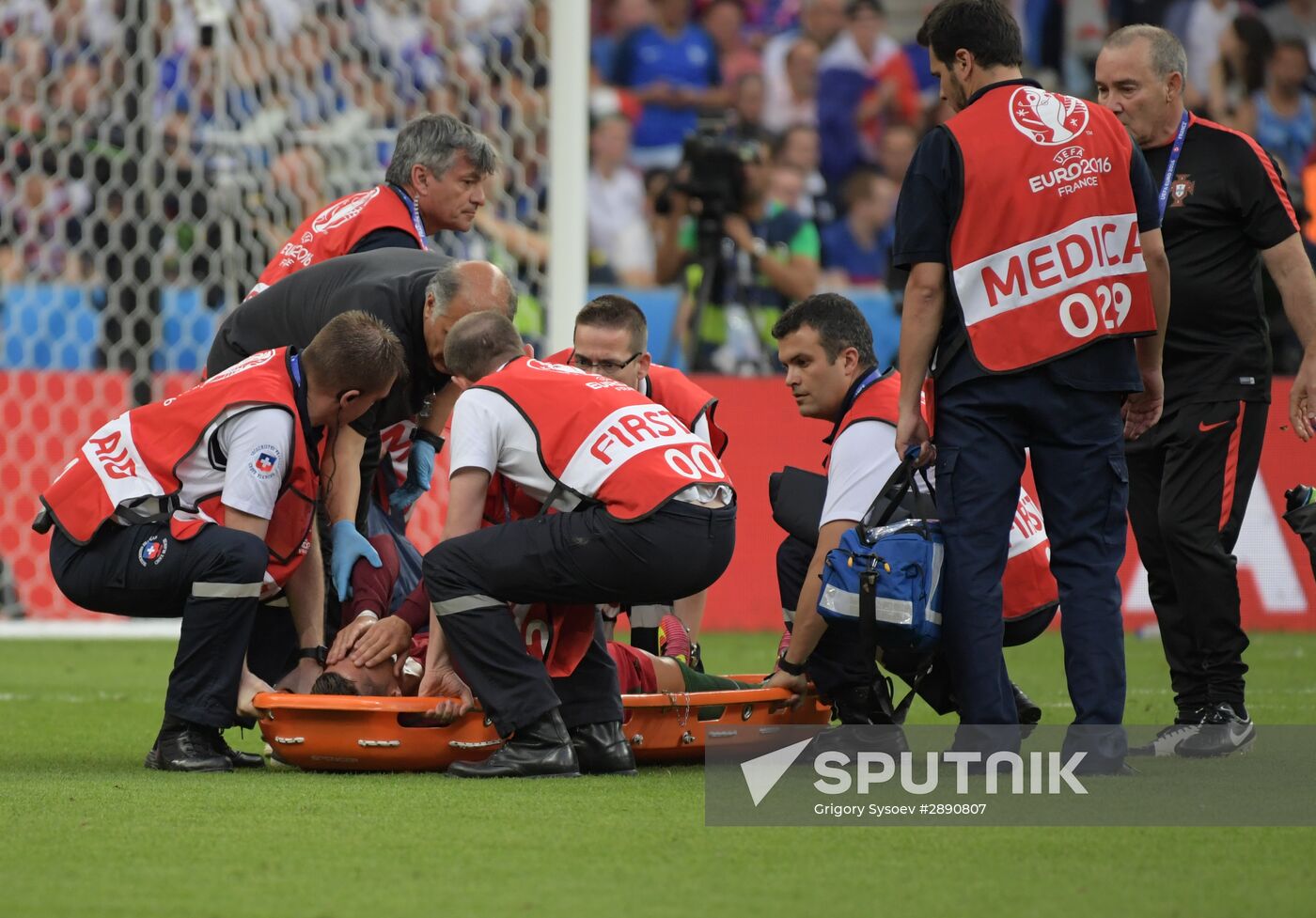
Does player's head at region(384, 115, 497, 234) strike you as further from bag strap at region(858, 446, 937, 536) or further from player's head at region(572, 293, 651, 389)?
bag strap at region(858, 446, 937, 536)

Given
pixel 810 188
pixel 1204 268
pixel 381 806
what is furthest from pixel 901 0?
pixel 381 806

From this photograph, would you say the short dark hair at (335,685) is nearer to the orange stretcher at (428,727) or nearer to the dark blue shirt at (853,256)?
the orange stretcher at (428,727)

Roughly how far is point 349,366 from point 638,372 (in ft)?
3.70

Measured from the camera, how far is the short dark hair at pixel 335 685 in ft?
15.1

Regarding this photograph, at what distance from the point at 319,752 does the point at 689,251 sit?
7.23m

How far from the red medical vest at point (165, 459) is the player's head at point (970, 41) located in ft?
6.19

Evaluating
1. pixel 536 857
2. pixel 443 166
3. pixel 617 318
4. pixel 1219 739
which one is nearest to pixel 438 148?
pixel 443 166

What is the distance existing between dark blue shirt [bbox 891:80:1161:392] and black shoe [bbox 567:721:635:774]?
122cm

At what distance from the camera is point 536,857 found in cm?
317

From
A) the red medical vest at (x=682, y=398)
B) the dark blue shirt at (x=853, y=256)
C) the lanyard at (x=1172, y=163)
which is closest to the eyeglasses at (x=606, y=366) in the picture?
the red medical vest at (x=682, y=398)

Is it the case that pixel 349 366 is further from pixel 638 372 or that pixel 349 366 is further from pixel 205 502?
pixel 638 372

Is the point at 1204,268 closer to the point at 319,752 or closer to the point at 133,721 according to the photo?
the point at 319,752

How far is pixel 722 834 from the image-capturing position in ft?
11.2

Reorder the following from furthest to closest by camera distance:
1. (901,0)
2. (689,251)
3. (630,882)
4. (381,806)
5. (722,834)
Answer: (901,0), (689,251), (381,806), (722,834), (630,882)
